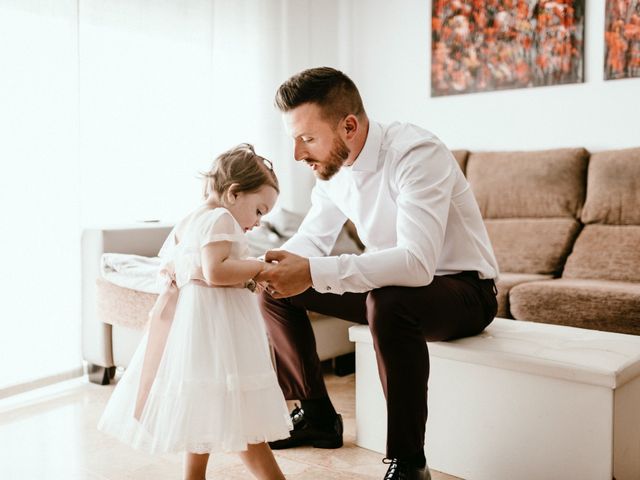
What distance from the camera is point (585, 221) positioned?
325 centimetres

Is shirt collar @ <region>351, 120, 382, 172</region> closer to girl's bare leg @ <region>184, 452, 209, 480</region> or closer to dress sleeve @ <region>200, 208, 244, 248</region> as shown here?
dress sleeve @ <region>200, 208, 244, 248</region>

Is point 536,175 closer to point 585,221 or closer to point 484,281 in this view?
point 585,221

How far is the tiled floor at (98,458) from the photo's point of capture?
2018 mm

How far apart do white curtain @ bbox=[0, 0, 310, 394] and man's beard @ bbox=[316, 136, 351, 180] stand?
145 cm

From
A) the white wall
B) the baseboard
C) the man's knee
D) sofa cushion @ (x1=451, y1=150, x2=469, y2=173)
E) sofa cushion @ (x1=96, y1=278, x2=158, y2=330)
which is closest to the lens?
the man's knee

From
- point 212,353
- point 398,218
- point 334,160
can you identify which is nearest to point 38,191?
point 334,160

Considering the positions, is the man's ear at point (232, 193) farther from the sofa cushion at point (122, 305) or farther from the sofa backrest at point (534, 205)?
the sofa backrest at point (534, 205)

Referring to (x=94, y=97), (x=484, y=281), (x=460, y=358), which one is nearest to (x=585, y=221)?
(x=484, y=281)

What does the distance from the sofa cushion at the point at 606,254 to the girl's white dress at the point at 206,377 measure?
73.3 inches

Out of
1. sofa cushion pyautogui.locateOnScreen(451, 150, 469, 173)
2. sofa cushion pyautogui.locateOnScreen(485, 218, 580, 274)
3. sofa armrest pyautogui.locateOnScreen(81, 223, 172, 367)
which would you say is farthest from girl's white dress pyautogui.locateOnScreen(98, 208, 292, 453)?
sofa cushion pyautogui.locateOnScreen(451, 150, 469, 173)

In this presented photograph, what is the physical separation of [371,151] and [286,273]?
483 millimetres

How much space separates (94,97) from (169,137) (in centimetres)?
46

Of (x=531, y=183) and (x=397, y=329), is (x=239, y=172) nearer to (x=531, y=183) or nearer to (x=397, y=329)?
(x=397, y=329)

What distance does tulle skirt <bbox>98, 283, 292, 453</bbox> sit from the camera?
1.65 metres
